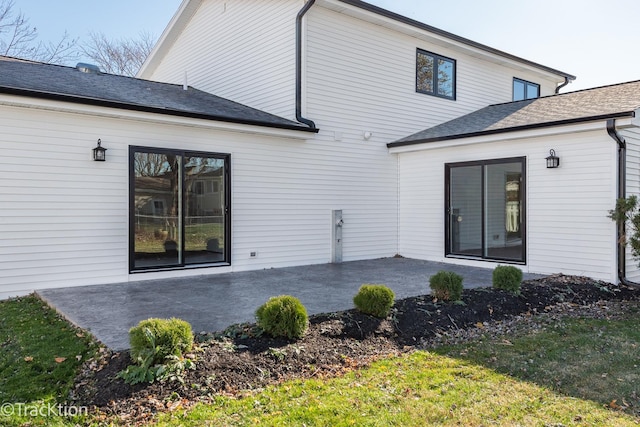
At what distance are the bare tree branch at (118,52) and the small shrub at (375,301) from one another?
788 inches

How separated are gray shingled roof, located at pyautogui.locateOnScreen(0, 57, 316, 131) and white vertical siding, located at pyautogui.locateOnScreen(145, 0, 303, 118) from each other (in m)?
0.44

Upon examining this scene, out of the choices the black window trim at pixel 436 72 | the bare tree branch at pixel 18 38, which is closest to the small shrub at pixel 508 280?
the black window trim at pixel 436 72

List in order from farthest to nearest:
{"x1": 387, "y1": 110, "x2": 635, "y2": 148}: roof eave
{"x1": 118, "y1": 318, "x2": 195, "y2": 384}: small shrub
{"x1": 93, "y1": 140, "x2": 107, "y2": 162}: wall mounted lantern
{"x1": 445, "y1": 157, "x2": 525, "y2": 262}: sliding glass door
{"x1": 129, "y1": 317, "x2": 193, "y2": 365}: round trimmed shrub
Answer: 1. {"x1": 445, "y1": 157, "x2": 525, "y2": 262}: sliding glass door
2. {"x1": 387, "y1": 110, "x2": 635, "y2": 148}: roof eave
3. {"x1": 93, "y1": 140, "x2": 107, "y2": 162}: wall mounted lantern
4. {"x1": 129, "y1": 317, "x2": 193, "y2": 365}: round trimmed shrub
5. {"x1": 118, "y1": 318, "x2": 195, "y2": 384}: small shrub

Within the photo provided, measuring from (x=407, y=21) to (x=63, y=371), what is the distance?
9.34 metres

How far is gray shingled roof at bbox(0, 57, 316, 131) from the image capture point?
256 inches

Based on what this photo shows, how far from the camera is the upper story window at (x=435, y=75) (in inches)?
432

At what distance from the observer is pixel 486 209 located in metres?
8.74

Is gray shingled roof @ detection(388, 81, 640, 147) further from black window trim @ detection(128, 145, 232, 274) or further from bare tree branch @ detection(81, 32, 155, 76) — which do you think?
bare tree branch @ detection(81, 32, 155, 76)

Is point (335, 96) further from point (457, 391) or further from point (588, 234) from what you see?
point (457, 391)

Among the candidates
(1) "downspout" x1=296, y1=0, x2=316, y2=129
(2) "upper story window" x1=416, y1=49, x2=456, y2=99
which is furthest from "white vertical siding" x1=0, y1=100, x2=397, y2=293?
(2) "upper story window" x1=416, y1=49, x2=456, y2=99

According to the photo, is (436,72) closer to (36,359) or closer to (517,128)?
(517,128)

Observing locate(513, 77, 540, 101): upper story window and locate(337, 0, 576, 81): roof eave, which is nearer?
locate(337, 0, 576, 81): roof eave

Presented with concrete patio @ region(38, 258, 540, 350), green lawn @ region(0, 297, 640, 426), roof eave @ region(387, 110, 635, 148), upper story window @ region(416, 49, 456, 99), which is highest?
upper story window @ region(416, 49, 456, 99)

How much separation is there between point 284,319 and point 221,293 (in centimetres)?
240
